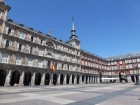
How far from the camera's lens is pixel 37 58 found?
1293 inches

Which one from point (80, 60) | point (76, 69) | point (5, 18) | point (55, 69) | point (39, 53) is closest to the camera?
point (5, 18)

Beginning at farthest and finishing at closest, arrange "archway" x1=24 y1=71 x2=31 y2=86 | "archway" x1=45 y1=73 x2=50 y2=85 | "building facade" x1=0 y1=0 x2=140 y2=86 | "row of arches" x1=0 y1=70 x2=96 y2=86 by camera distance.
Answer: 1. "archway" x1=45 y1=73 x2=50 y2=85
2. "archway" x1=24 y1=71 x2=31 y2=86
3. "row of arches" x1=0 y1=70 x2=96 y2=86
4. "building facade" x1=0 y1=0 x2=140 y2=86

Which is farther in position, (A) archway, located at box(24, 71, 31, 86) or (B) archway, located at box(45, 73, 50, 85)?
(B) archway, located at box(45, 73, 50, 85)

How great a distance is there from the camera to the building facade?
2691cm

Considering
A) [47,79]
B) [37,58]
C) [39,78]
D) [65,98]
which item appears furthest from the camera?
[47,79]

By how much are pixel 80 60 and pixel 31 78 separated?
24.8 metres

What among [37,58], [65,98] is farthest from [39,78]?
[65,98]

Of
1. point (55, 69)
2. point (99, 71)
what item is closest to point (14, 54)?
point (55, 69)

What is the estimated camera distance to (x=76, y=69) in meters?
46.2

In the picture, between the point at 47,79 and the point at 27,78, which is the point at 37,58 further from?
the point at 47,79

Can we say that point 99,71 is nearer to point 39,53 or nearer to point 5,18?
point 39,53

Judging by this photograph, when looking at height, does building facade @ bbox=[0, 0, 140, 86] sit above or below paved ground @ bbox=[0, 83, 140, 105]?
above

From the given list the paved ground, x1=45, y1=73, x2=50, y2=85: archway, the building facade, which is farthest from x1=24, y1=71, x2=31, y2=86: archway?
the paved ground

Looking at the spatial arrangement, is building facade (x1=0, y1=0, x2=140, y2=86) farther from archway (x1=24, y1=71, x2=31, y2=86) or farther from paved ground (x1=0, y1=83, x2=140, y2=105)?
paved ground (x1=0, y1=83, x2=140, y2=105)
